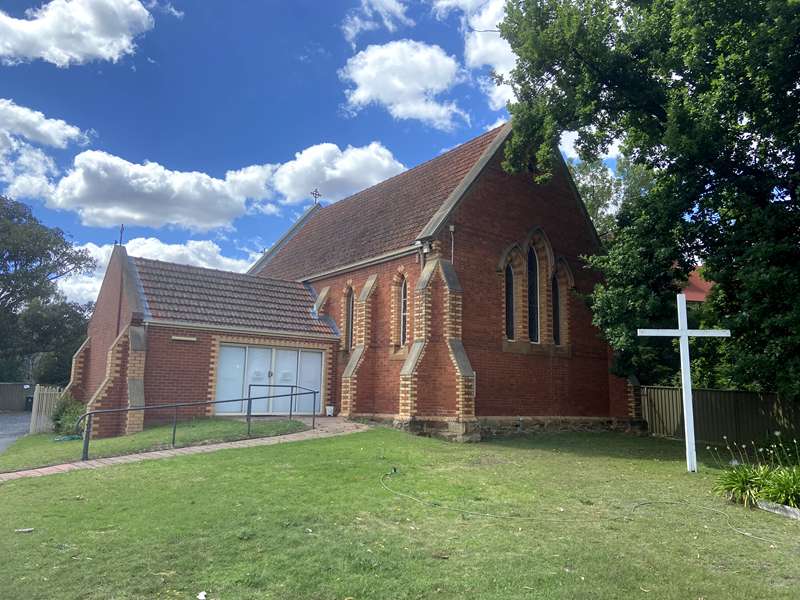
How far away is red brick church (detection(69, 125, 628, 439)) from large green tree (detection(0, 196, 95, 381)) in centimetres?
2948

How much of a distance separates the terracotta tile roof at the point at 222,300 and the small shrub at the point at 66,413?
4631 millimetres

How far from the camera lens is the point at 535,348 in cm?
1836

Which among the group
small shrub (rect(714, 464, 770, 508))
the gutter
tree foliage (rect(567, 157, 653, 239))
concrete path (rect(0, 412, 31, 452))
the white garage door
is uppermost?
tree foliage (rect(567, 157, 653, 239))

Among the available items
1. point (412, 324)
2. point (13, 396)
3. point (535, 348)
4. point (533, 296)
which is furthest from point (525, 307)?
point (13, 396)

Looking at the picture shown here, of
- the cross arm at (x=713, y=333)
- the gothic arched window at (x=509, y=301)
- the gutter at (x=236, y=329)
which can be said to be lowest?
Result: the cross arm at (x=713, y=333)

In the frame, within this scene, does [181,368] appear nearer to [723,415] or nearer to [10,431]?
[10,431]

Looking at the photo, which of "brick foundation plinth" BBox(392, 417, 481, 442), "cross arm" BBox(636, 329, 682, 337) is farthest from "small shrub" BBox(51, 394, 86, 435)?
"cross arm" BBox(636, 329, 682, 337)

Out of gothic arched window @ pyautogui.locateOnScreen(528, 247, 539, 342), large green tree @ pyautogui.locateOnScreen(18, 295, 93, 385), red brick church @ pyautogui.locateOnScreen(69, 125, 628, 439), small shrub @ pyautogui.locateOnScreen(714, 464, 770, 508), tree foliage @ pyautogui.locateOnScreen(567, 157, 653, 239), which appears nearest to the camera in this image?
small shrub @ pyautogui.locateOnScreen(714, 464, 770, 508)

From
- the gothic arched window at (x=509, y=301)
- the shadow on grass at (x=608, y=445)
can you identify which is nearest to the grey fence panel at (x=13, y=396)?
the gothic arched window at (x=509, y=301)

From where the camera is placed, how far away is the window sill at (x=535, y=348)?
1769cm

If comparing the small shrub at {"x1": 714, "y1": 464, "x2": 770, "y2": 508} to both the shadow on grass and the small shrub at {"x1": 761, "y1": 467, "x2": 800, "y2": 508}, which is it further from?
the shadow on grass

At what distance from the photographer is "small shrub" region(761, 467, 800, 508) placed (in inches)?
311

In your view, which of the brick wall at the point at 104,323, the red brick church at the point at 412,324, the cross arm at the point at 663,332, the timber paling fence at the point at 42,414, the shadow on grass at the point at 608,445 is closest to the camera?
the cross arm at the point at 663,332

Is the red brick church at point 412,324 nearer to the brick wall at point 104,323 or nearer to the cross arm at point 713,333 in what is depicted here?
the brick wall at point 104,323
